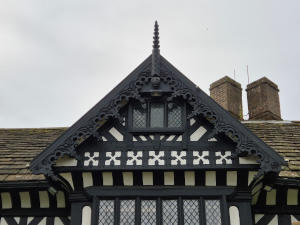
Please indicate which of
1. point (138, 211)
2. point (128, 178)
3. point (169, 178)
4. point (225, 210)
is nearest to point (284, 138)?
point (225, 210)

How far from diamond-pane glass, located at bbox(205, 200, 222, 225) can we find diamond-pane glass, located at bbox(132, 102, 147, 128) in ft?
6.79

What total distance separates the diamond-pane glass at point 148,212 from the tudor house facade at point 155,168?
2 centimetres

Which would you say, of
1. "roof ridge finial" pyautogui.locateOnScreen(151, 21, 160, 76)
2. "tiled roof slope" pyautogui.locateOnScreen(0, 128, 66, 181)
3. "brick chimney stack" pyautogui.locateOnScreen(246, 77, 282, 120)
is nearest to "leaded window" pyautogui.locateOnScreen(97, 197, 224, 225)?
"tiled roof slope" pyautogui.locateOnScreen(0, 128, 66, 181)

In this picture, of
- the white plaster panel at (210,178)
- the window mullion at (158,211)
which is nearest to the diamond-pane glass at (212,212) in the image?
the white plaster panel at (210,178)

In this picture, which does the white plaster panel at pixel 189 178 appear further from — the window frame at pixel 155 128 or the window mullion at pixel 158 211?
the window frame at pixel 155 128

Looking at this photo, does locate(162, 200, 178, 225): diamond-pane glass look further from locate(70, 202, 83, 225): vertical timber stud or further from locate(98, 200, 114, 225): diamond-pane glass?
locate(70, 202, 83, 225): vertical timber stud

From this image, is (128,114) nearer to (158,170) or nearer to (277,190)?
(158,170)

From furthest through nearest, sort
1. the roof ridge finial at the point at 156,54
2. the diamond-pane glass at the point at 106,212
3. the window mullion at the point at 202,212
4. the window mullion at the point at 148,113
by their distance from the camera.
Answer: the roof ridge finial at the point at 156,54 < the window mullion at the point at 148,113 < the diamond-pane glass at the point at 106,212 < the window mullion at the point at 202,212

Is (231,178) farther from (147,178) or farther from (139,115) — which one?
(139,115)

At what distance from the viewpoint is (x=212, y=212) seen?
991 centimetres

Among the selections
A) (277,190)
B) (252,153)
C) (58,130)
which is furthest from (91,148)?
(58,130)

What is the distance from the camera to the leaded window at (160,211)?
385 inches

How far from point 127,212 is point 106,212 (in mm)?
395

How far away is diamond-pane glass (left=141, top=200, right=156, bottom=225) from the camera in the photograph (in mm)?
9805
